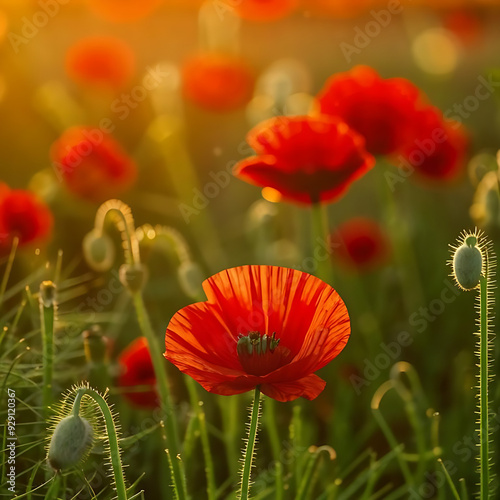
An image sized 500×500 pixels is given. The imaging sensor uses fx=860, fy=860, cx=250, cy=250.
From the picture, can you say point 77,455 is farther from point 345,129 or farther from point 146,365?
point 345,129

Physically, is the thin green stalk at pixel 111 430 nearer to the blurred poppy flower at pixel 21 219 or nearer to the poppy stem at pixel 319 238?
the poppy stem at pixel 319 238

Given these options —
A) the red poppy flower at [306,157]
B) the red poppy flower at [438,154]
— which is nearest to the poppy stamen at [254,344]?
Answer: the red poppy flower at [306,157]

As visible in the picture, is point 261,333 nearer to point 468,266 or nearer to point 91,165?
point 468,266

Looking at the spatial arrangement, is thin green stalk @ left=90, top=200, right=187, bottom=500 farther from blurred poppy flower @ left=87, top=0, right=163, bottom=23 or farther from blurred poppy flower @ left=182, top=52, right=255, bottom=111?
blurred poppy flower @ left=87, top=0, right=163, bottom=23

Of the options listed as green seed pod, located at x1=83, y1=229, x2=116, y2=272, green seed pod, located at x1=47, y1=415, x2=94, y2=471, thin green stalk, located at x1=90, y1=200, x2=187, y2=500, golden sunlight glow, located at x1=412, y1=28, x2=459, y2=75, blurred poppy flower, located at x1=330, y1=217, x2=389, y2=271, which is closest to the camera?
green seed pod, located at x1=47, y1=415, x2=94, y2=471

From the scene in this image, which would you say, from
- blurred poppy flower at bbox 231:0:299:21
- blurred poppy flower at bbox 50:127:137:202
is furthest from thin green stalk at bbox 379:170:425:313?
blurred poppy flower at bbox 231:0:299:21

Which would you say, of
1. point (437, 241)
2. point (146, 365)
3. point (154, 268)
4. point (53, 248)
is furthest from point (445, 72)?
point (146, 365)

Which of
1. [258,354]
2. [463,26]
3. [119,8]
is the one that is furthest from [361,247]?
[463,26]
